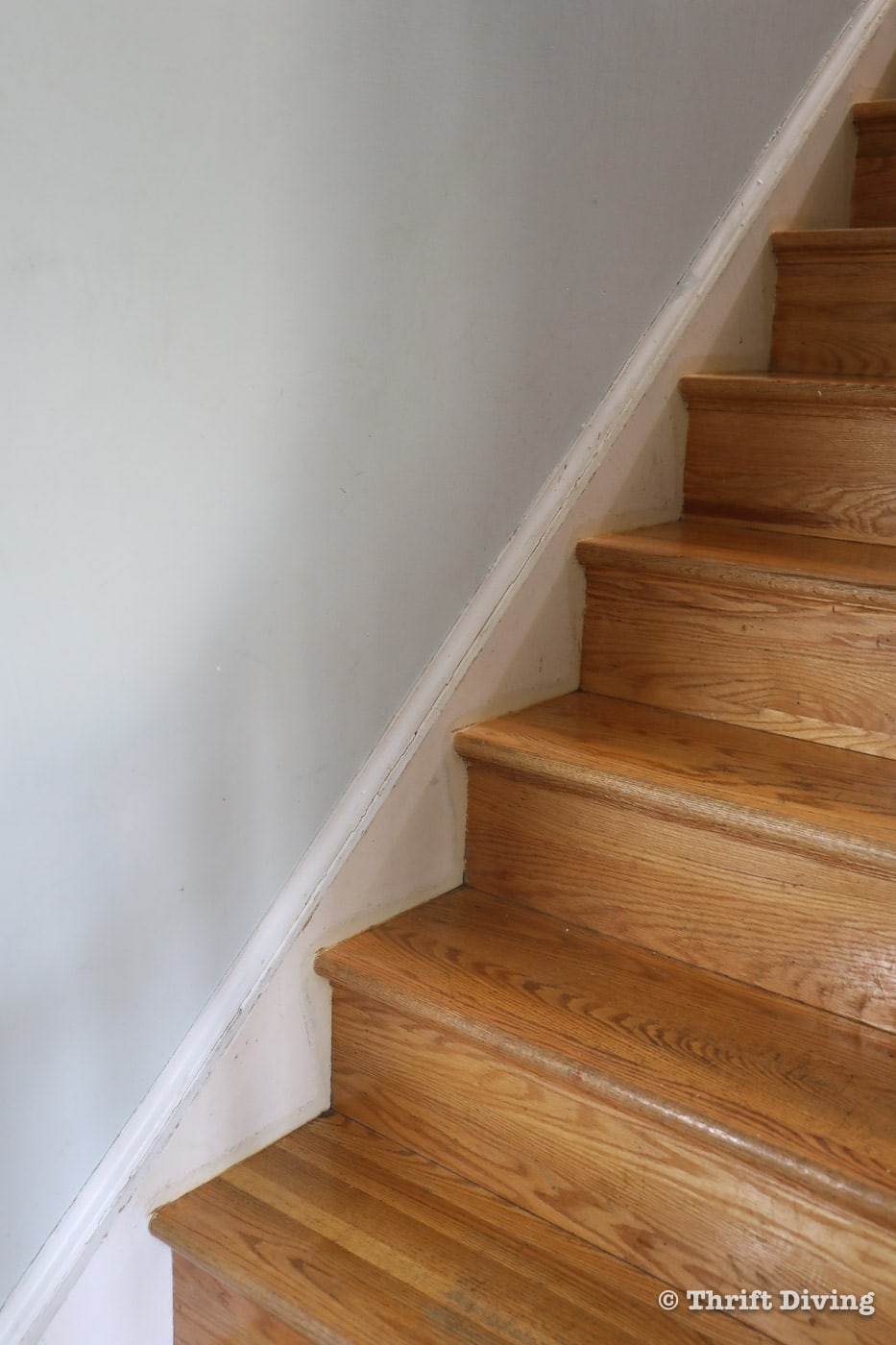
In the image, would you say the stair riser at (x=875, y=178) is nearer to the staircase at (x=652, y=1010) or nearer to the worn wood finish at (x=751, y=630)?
the staircase at (x=652, y=1010)

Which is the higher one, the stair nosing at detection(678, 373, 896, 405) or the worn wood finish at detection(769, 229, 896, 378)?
the worn wood finish at detection(769, 229, 896, 378)

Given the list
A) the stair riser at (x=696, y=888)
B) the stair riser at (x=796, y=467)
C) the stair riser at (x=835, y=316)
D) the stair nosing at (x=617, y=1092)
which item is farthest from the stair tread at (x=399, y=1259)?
the stair riser at (x=835, y=316)

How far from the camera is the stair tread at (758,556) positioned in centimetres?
128

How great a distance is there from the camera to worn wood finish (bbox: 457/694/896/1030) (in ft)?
3.66

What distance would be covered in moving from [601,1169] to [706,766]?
419 mm

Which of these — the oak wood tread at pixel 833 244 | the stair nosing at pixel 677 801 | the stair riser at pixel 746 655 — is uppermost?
the oak wood tread at pixel 833 244

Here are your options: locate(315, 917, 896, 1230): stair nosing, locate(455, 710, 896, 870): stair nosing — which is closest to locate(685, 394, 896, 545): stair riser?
locate(455, 710, 896, 870): stair nosing

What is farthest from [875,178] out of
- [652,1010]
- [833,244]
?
[652,1010]

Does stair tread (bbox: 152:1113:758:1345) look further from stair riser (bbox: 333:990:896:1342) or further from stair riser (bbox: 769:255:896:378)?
stair riser (bbox: 769:255:896:378)

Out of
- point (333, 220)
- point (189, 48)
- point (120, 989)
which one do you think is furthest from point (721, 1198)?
point (189, 48)

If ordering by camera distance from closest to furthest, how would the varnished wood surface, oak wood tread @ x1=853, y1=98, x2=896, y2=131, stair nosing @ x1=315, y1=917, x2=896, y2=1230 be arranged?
1. stair nosing @ x1=315, y1=917, x2=896, y2=1230
2. the varnished wood surface
3. oak wood tread @ x1=853, y1=98, x2=896, y2=131

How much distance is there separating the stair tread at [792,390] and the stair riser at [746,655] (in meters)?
0.30

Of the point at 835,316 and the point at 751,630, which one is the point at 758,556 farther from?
the point at 835,316

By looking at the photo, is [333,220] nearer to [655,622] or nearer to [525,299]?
[525,299]
